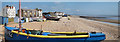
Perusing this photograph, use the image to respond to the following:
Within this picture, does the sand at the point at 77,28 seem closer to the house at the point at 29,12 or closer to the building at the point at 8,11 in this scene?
the building at the point at 8,11

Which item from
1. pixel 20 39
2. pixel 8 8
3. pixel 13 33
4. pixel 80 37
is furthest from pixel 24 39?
pixel 8 8

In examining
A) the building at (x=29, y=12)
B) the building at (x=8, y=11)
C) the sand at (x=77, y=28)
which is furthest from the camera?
the building at (x=29, y=12)

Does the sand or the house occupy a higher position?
the house

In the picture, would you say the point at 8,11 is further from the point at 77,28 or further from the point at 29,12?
the point at 77,28

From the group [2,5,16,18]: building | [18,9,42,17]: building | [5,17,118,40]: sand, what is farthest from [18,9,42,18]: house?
[5,17,118,40]: sand

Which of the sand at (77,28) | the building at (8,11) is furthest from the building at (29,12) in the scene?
the sand at (77,28)

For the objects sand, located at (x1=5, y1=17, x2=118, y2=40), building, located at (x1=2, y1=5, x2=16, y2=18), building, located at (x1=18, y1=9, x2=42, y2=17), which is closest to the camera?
sand, located at (x1=5, y1=17, x2=118, y2=40)

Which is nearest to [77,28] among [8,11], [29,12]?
[8,11]

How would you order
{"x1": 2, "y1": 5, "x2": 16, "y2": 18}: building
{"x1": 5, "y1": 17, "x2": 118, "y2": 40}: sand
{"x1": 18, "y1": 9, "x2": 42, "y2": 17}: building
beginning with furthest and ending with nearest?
{"x1": 18, "y1": 9, "x2": 42, "y2": 17}: building
{"x1": 2, "y1": 5, "x2": 16, "y2": 18}: building
{"x1": 5, "y1": 17, "x2": 118, "y2": 40}: sand

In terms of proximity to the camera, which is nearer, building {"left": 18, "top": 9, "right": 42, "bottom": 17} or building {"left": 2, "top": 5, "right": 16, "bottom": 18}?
building {"left": 2, "top": 5, "right": 16, "bottom": 18}

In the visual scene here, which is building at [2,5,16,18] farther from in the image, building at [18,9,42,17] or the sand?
the sand

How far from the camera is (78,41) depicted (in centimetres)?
912

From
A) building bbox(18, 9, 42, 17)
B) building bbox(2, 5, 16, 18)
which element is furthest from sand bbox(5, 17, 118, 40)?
building bbox(18, 9, 42, 17)

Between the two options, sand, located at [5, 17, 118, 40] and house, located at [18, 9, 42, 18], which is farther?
house, located at [18, 9, 42, 18]
